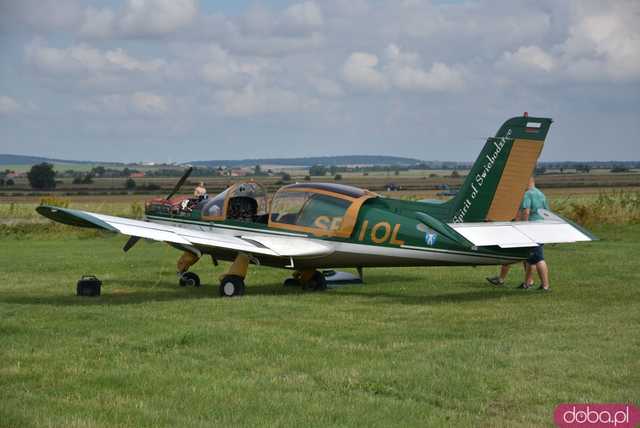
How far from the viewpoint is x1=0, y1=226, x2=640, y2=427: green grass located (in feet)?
23.4

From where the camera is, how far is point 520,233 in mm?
13641

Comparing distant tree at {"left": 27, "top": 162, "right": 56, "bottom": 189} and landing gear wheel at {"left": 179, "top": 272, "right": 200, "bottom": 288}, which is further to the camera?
distant tree at {"left": 27, "top": 162, "right": 56, "bottom": 189}

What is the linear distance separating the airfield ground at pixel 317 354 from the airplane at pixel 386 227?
67 centimetres

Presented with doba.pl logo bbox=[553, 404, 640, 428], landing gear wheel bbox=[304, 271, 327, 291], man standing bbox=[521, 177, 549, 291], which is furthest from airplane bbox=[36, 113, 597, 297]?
doba.pl logo bbox=[553, 404, 640, 428]

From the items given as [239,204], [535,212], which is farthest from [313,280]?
[535,212]

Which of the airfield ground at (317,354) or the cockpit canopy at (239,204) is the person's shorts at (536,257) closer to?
the airfield ground at (317,354)

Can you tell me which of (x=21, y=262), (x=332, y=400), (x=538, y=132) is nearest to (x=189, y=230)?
(x=538, y=132)

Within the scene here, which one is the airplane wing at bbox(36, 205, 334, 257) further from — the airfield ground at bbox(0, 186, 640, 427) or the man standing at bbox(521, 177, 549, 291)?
the man standing at bbox(521, 177, 549, 291)

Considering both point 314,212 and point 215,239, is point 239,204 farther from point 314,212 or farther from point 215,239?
point 314,212

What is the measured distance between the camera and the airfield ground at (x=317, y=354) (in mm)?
7137

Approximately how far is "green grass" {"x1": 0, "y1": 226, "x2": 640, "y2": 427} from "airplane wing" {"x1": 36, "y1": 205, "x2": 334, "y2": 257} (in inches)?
28.6

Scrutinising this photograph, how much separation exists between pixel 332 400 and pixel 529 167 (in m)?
7.95

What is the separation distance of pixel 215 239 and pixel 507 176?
466 cm

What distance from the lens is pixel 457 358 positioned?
900cm
